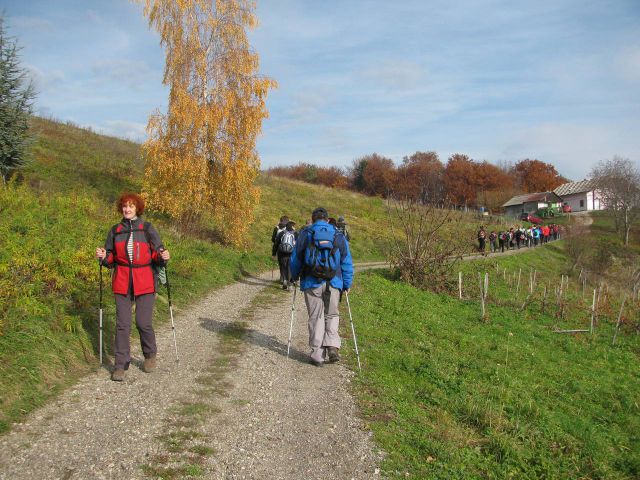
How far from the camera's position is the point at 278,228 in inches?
595

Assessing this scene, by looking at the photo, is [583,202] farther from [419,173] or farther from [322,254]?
[322,254]

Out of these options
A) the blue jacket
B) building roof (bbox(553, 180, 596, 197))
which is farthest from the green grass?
building roof (bbox(553, 180, 596, 197))

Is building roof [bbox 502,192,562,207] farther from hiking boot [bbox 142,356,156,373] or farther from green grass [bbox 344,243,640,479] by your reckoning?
hiking boot [bbox 142,356,156,373]

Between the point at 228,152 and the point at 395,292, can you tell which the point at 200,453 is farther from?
the point at 228,152

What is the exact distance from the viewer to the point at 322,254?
A: 284 inches

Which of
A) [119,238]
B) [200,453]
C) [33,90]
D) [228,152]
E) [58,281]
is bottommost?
[200,453]

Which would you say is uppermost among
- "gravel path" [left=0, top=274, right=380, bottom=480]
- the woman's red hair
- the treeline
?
the treeline

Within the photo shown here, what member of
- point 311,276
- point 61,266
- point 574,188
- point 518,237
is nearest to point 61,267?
point 61,266

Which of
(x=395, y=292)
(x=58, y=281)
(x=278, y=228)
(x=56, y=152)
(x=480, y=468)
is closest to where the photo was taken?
(x=480, y=468)

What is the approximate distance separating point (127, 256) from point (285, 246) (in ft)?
26.2

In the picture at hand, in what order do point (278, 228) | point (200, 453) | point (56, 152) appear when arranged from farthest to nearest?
point (56, 152)
point (278, 228)
point (200, 453)

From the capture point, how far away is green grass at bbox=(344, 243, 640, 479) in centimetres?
525

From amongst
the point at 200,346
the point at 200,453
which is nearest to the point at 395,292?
the point at 200,346

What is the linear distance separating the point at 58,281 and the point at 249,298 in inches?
238
